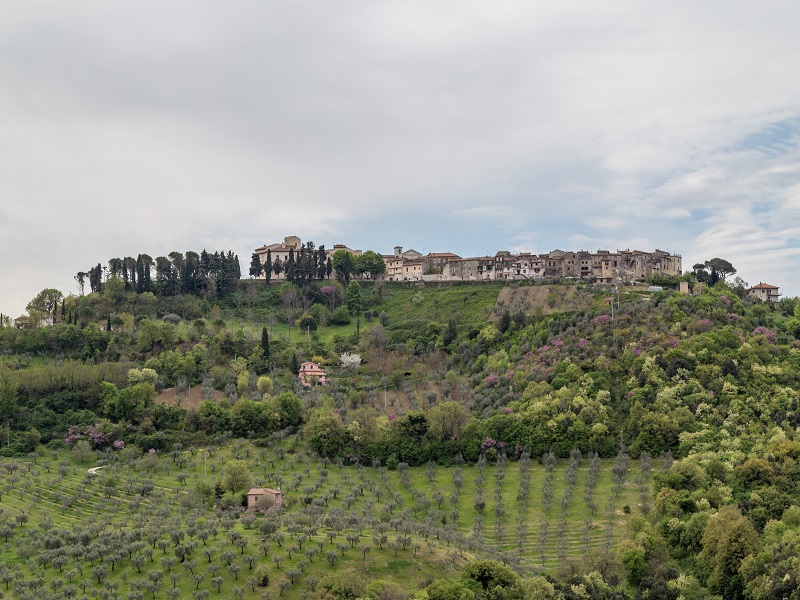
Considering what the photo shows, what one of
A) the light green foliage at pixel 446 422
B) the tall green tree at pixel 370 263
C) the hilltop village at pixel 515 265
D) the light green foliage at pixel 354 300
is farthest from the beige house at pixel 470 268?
the light green foliage at pixel 446 422

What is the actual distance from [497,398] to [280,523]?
111ft

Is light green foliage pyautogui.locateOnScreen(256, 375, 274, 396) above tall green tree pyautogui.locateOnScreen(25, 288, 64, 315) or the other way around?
the other way around

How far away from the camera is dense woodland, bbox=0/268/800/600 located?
4803 centimetres

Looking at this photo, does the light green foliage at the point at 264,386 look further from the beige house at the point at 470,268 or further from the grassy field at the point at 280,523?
the beige house at the point at 470,268

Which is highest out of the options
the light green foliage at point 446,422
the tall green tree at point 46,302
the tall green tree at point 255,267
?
the tall green tree at point 255,267

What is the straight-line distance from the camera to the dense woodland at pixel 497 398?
4803 centimetres

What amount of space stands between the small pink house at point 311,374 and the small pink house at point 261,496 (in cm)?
A: 3133

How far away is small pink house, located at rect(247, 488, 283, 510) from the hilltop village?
225ft

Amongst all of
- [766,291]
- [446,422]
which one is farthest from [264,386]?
[766,291]

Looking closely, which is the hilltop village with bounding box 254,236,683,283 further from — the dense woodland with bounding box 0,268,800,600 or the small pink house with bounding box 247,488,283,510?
the small pink house with bounding box 247,488,283,510

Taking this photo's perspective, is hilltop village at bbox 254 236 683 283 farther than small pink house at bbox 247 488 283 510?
Yes

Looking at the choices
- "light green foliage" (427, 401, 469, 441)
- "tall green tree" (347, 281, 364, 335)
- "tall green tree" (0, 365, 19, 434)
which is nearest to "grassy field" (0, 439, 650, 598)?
"light green foliage" (427, 401, 469, 441)

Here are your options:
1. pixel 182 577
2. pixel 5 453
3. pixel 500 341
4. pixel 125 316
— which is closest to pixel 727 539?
pixel 182 577

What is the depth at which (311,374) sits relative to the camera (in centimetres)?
9500
